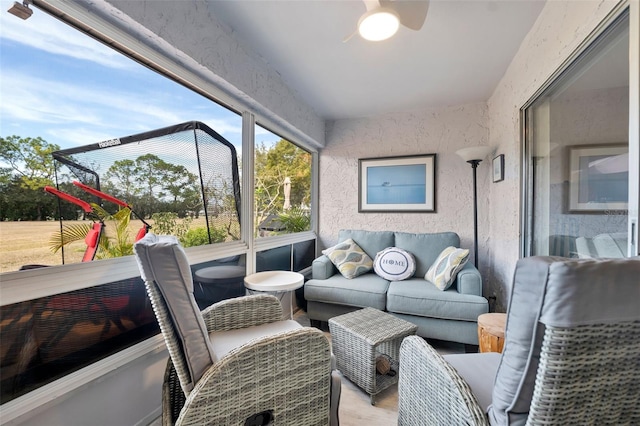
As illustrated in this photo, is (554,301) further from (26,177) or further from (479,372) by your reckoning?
(26,177)

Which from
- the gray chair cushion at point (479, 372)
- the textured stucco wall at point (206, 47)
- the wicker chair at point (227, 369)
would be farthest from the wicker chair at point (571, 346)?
the textured stucco wall at point (206, 47)

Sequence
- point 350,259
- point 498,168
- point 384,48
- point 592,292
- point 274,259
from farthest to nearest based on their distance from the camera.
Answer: point 350,259, point 274,259, point 498,168, point 384,48, point 592,292

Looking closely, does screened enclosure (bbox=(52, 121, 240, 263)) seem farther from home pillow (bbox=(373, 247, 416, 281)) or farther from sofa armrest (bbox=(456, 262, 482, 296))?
sofa armrest (bbox=(456, 262, 482, 296))

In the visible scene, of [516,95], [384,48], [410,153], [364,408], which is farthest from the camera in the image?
[410,153]

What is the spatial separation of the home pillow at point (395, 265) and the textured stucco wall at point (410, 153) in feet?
2.07

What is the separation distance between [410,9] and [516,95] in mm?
1368

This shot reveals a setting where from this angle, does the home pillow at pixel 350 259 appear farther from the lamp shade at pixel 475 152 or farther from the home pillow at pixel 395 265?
the lamp shade at pixel 475 152

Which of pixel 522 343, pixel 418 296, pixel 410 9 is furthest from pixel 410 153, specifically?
pixel 522 343

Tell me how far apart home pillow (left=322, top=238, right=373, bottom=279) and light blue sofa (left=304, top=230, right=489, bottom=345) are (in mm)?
65

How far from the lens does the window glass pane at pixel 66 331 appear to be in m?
0.94

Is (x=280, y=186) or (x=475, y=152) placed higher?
(x=475, y=152)

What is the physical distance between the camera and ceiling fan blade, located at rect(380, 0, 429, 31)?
1396 millimetres

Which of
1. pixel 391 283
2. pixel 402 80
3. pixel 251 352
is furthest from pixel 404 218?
pixel 251 352

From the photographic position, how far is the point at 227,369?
37.9 inches
